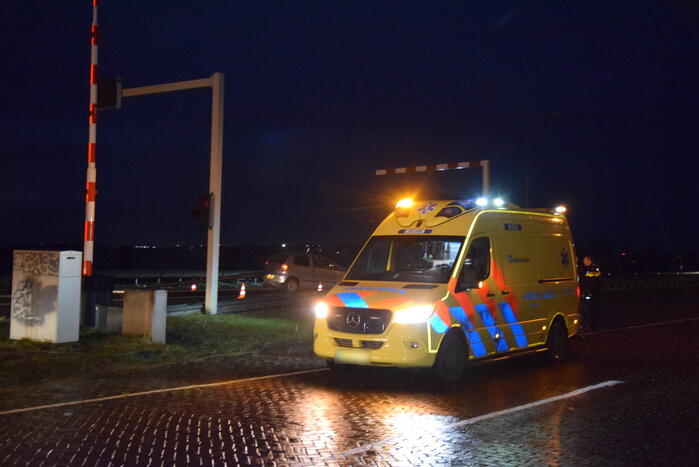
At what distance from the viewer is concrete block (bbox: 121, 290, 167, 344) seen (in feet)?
43.0

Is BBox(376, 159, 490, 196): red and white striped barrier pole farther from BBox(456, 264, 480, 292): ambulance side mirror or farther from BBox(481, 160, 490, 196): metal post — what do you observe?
BBox(456, 264, 480, 292): ambulance side mirror

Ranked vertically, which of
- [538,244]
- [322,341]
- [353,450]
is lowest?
[353,450]

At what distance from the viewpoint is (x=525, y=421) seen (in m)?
7.85

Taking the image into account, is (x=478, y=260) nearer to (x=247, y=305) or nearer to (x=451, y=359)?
(x=451, y=359)

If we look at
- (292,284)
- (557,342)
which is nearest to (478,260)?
(557,342)

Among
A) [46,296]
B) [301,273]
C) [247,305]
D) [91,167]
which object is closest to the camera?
[46,296]

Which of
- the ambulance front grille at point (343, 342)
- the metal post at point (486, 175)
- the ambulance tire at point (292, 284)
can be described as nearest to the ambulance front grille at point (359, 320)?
the ambulance front grille at point (343, 342)

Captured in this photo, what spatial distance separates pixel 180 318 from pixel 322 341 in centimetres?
655

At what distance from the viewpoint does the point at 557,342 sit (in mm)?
12562

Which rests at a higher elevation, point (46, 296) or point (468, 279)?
point (468, 279)

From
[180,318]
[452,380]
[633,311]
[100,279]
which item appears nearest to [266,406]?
[452,380]

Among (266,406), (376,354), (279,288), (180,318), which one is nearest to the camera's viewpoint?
(266,406)

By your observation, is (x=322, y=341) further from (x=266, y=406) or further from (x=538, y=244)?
(x=538, y=244)

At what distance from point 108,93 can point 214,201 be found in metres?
3.09
